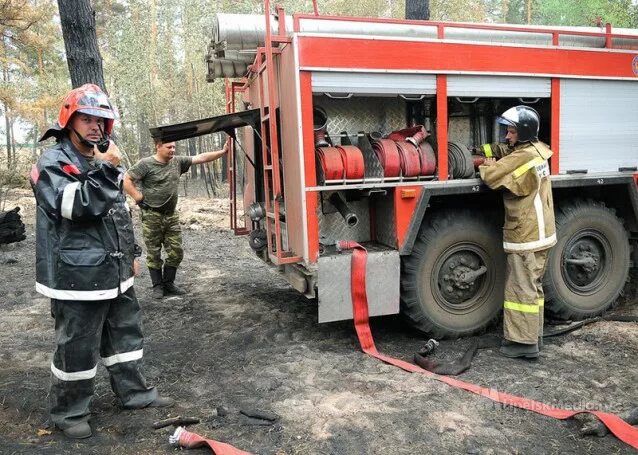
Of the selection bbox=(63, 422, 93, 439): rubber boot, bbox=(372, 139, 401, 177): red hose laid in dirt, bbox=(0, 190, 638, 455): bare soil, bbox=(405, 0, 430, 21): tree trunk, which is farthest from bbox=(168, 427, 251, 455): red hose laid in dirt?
bbox=(405, 0, 430, 21): tree trunk

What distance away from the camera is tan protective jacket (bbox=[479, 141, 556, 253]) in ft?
12.8

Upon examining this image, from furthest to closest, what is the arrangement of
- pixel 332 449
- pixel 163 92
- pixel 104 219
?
pixel 163 92 < pixel 104 219 < pixel 332 449

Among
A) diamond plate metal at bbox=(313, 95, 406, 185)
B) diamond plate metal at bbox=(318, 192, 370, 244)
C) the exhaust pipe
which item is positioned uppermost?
diamond plate metal at bbox=(313, 95, 406, 185)

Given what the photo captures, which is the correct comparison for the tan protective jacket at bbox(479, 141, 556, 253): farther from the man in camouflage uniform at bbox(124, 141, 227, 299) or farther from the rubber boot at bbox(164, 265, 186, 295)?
the rubber boot at bbox(164, 265, 186, 295)

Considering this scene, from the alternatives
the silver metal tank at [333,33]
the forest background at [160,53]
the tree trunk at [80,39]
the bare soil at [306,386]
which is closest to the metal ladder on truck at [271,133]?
the silver metal tank at [333,33]

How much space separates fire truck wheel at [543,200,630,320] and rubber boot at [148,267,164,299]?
408cm

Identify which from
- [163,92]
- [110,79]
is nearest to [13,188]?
[163,92]

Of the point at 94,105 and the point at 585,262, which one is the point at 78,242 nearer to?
the point at 94,105

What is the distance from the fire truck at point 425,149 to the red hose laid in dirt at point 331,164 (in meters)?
0.01

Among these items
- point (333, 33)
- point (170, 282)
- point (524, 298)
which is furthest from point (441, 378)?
point (170, 282)

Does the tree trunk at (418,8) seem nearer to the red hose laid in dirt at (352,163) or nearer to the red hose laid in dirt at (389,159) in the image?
the red hose laid in dirt at (389,159)

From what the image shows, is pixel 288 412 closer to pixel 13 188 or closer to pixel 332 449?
pixel 332 449

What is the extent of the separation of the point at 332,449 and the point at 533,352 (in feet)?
6.73

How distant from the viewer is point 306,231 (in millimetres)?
3758
